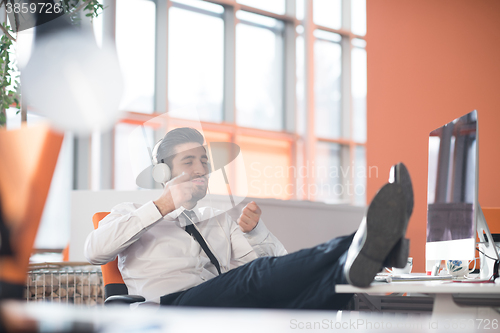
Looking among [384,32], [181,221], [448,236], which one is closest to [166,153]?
[181,221]

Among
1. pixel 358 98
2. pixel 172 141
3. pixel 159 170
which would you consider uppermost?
pixel 358 98

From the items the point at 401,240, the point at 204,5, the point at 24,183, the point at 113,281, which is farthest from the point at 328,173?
the point at 24,183

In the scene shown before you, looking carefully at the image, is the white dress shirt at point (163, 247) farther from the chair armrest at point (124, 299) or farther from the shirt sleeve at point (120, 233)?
the chair armrest at point (124, 299)

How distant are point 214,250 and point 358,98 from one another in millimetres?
5508

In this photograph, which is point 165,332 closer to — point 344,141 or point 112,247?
point 112,247

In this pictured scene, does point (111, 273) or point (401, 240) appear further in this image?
point (111, 273)

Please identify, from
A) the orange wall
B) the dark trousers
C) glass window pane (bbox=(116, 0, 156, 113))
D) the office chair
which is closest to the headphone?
the office chair

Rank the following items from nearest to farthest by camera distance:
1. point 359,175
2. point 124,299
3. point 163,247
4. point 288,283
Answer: point 288,283 → point 124,299 → point 163,247 → point 359,175

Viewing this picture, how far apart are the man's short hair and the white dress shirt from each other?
0.61ft

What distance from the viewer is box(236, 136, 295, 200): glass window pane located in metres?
6.11

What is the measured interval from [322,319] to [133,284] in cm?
121

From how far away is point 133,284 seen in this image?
5.11 ft

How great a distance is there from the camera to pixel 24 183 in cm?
67

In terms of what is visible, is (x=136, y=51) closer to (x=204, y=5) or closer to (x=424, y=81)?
(x=204, y=5)
